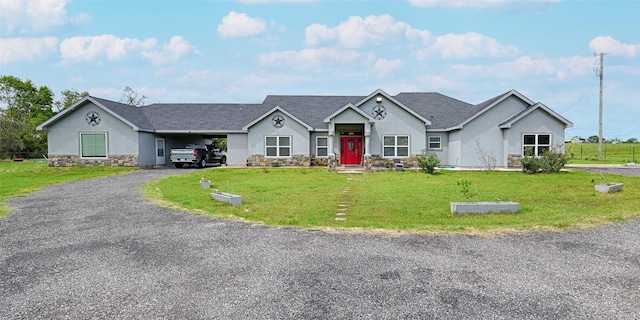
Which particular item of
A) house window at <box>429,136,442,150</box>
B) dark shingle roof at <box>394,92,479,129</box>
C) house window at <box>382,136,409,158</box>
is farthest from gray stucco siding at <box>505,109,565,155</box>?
house window at <box>382,136,409,158</box>

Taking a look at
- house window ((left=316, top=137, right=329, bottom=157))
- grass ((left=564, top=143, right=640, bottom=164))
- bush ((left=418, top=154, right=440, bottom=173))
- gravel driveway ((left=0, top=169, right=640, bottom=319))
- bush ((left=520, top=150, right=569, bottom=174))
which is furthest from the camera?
grass ((left=564, top=143, right=640, bottom=164))

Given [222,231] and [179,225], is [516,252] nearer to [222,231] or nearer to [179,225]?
[222,231]

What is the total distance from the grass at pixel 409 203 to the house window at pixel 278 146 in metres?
8.10

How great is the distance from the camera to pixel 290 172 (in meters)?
21.5

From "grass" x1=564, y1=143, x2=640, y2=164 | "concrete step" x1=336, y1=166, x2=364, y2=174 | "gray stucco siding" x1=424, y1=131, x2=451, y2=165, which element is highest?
"gray stucco siding" x1=424, y1=131, x2=451, y2=165

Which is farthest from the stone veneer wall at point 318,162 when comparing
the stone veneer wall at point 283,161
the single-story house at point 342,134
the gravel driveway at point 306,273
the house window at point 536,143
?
the gravel driveway at point 306,273

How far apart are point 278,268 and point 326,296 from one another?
116 cm

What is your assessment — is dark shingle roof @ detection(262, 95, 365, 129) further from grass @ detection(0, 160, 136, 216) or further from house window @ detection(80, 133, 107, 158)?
house window @ detection(80, 133, 107, 158)

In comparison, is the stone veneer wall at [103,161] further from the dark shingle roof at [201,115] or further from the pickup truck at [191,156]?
the dark shingle roof at [201,115]

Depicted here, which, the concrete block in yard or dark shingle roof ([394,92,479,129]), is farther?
dark shingle roof ([394,92,479,129])

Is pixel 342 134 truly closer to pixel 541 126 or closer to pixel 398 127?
pixel 398 127

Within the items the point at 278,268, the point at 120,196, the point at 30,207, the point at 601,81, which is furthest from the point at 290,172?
the point at 601,81

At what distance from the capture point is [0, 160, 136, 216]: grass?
559 inches

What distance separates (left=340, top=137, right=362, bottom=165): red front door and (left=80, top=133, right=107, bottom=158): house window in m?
15.9
